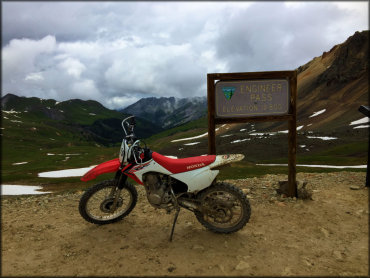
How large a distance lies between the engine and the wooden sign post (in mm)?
2926

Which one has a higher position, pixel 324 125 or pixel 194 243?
pixel 324 125

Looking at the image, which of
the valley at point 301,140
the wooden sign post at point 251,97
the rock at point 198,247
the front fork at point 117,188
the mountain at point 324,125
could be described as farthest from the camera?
the mountain at point 324,125

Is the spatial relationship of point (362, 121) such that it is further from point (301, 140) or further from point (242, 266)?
point (242, 266)

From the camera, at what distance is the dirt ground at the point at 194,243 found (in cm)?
499

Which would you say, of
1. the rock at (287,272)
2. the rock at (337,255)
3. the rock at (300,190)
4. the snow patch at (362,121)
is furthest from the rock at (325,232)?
the snow patch at (362,121)

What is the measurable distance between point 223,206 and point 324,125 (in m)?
104

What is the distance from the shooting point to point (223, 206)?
242 inches

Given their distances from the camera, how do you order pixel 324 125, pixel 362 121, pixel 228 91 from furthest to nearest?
1. pixel 324 125
2. pixel 362 121
3. pixel 228 91

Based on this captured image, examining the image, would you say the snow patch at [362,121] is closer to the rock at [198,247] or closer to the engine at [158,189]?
the rock at [198,247]

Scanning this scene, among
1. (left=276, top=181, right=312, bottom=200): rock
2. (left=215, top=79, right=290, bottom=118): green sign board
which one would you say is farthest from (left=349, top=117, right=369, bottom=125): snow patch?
(left=215, top=79, right=290, bottom=118): green sign board

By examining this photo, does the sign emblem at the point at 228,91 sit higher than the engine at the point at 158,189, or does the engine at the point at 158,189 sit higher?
the sign emblem at the point at 228,91

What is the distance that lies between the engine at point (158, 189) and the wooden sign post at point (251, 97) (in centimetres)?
293

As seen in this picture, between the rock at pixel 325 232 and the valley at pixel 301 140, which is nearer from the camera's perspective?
the rock at pixel 325 232

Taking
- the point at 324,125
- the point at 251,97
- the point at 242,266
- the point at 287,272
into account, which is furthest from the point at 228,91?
the point at 324,125
